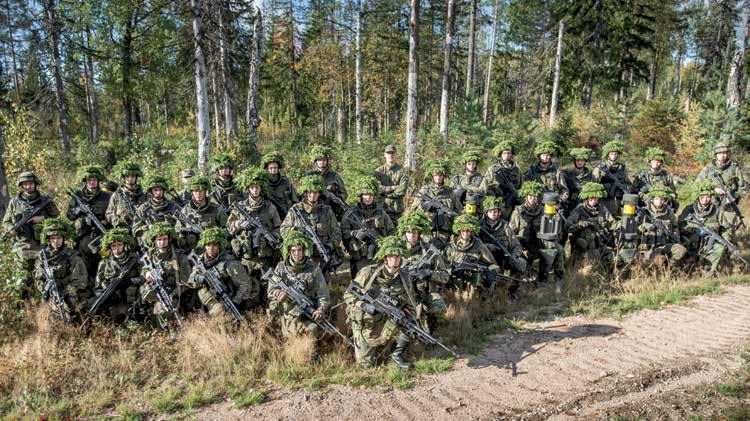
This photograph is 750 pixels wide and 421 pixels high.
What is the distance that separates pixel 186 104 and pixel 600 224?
32.1 metres

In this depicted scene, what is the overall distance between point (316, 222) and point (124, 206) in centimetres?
357

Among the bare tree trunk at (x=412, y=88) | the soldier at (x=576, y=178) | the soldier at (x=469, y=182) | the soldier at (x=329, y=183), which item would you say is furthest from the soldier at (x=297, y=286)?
the bare tree trunk at (x=412, y=88)

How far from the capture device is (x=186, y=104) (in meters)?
34.1

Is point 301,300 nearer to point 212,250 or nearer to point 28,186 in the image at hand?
point 212,250

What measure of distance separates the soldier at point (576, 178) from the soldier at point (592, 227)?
0.70 meters

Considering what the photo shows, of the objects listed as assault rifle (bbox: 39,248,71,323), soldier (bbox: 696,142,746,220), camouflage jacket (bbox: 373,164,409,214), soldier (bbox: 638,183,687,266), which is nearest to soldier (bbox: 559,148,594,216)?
soldier (bbox: 638,183,687,266)

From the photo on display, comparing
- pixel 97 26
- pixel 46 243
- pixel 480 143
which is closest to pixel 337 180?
pixel 46 243

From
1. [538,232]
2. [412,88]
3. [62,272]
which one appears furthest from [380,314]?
[412,88]

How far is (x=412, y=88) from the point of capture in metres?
13.4

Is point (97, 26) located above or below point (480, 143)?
above

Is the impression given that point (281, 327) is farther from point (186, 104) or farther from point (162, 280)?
point (186, 104)

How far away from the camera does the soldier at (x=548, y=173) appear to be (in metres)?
9.92

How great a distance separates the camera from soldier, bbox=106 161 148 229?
814 cm

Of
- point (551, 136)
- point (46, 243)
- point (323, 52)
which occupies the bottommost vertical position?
point (46, 243)
